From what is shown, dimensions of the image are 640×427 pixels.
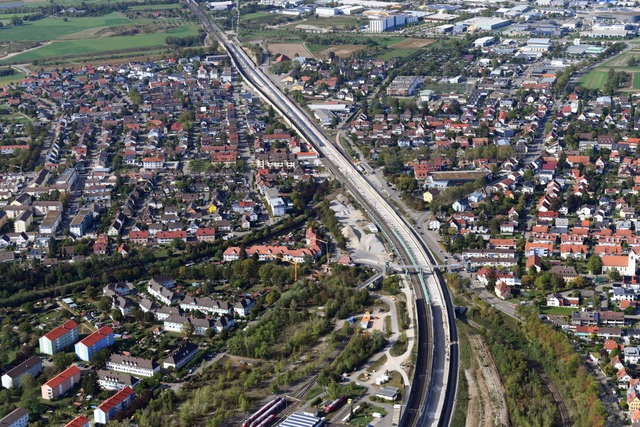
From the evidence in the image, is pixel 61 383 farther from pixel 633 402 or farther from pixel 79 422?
pixel 633 402

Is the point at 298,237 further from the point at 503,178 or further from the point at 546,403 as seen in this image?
the point at 546,403

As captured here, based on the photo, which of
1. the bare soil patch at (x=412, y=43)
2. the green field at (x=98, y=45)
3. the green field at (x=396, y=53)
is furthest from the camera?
the bare soil patch at (x=412, y=43)

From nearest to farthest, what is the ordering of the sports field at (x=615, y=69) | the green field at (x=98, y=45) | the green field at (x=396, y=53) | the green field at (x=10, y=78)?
the sports field at (x=615, y=69)
the green field at (x=10, y=78)
the green field at (x=396, y=53)
the green field at (x=98, y=45)

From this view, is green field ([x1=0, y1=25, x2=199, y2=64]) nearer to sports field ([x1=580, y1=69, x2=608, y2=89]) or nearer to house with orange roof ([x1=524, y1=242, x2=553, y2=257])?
sports field ([x1=580, y1=69, x2=608, y2=89])

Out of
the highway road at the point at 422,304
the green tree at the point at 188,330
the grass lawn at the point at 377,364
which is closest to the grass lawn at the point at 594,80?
the highway road at the point at 422,304

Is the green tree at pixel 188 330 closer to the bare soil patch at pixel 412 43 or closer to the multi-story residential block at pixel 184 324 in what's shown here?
the multi-story residential block at pixel 184 324

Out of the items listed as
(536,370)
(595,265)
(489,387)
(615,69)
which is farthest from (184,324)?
(615,69)
